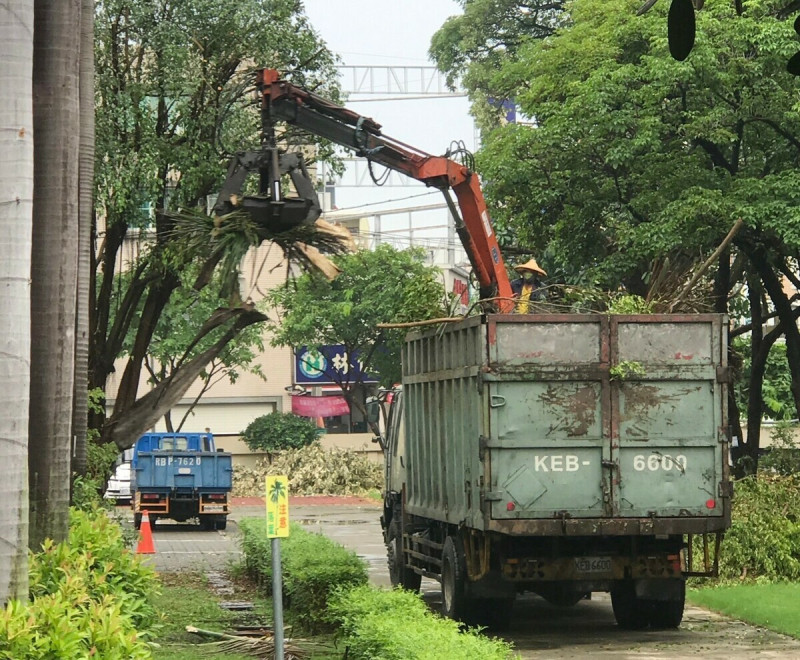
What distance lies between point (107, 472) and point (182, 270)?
329 centimetres

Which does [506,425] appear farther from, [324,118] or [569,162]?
[569,162]

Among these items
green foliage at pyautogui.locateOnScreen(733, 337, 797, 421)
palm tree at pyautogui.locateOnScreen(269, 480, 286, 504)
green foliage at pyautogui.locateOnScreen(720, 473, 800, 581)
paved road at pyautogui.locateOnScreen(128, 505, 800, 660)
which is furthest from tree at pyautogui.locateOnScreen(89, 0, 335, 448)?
green foliage at pyautogui.locateOnScreen(733, 337, 797, 421)

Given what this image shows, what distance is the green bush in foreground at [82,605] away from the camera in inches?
249

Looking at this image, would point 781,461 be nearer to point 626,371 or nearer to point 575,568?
point 575,568

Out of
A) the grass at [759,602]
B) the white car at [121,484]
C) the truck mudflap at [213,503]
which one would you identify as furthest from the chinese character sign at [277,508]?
the white car at [121,484]

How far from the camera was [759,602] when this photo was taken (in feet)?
51.0

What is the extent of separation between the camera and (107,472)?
53.9ft

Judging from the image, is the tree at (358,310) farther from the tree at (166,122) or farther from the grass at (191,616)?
the grass at (191,616)

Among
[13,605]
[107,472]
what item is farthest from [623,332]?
[13,605]

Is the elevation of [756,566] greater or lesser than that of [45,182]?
lesser

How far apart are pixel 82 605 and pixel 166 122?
1253cm

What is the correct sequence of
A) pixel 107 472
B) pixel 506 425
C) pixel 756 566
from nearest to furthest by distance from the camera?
pixel 506 425
pixel 107 472
pixel 756 566

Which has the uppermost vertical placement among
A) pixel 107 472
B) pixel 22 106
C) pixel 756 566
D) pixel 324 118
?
pixel 324 118

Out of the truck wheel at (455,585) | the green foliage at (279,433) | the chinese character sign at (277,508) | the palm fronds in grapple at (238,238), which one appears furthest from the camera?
the green foliage at (279,433)
